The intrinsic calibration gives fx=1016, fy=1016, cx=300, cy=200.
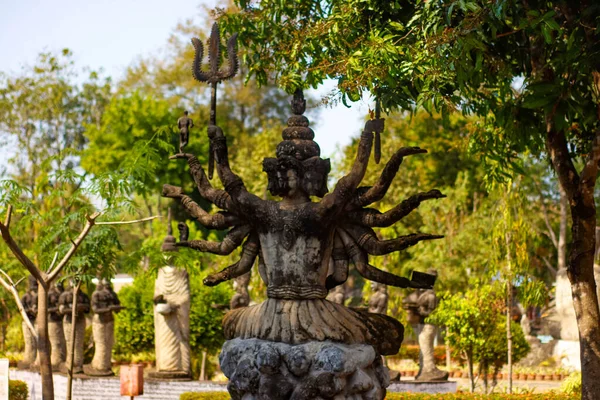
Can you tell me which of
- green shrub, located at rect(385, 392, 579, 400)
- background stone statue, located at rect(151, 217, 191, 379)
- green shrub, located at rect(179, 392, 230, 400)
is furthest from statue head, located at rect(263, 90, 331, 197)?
background stone statue, located at rect(151, 217, 191, 379)

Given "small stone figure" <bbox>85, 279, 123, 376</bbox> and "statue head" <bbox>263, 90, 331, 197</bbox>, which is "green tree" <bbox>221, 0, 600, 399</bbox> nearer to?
"statue head" <bbox>263, 90, 331, 197</bbox>

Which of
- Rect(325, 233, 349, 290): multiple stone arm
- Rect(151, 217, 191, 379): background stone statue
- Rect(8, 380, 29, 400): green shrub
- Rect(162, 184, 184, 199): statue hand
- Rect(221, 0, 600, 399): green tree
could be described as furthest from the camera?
Rect(151, 217, 191, 379): background stone statue

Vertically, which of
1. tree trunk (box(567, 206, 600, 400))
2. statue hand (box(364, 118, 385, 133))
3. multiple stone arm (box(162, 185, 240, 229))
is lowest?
tree trunk (box(567, 206, 600, 400))

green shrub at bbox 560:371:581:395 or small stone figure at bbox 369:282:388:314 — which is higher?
small stone figure at bbox 369:282:388:314

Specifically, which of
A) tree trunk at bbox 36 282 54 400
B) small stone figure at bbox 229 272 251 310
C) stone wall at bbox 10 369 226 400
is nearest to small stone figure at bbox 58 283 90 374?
stone wall at bbox 10 369 226 400

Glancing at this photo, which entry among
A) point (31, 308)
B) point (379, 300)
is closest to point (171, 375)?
point (379, 300)

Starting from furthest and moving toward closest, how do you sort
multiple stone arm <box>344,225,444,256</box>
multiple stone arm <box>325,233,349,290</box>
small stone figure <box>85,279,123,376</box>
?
small stone figure <box>85,279,123,376</box>
multiple stone arm <box>325,233,349,290</box>
multiple stone arm <box>344,225,444,256</box>

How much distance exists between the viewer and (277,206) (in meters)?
7.71

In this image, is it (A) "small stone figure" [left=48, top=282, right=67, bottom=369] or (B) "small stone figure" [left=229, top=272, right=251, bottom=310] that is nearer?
(B) "small stone figure" [left=229, top=272, right=251, bottom=310]

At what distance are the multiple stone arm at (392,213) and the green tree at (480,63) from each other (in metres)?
1.54

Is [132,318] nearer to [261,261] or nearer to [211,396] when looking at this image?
[211,396]

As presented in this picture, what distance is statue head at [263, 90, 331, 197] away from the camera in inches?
305

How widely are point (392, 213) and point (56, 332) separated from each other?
12076mm

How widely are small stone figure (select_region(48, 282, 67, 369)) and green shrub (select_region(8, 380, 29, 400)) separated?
104cm
